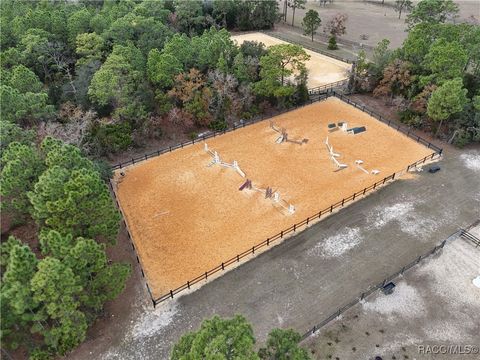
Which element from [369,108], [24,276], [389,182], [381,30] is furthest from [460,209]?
[381,30]

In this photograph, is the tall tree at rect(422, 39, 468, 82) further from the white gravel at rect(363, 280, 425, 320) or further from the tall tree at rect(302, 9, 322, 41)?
the tall tree at rect(302, 9, 322, 41)

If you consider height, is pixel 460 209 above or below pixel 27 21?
below

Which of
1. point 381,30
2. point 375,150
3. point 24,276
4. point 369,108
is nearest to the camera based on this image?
point 24,276

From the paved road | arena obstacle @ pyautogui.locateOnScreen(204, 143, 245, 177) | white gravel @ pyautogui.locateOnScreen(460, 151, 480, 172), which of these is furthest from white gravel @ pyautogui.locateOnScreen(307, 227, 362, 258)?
white gravel @ pyautogui.locateOnScreen(460, 151, 480, 172)

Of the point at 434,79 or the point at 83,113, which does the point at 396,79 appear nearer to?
the point at 434,79

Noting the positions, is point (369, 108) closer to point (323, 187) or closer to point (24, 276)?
point (323, 187)

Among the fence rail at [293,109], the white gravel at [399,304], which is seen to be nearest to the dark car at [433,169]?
the fence rail at [293,109]
